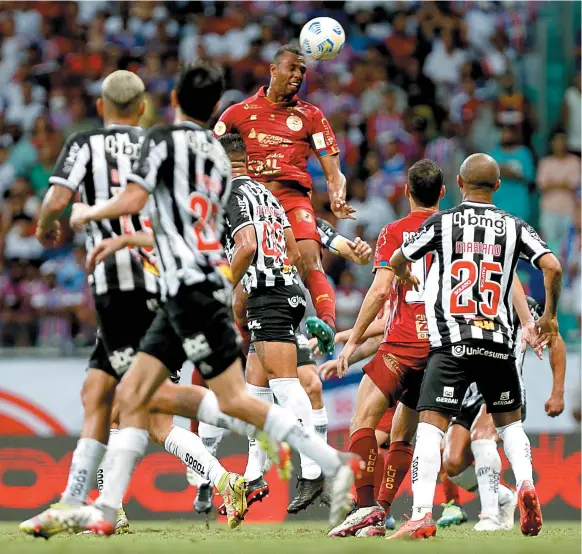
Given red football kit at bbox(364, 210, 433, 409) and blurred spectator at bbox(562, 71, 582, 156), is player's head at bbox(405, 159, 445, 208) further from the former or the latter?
blurred spectator at bbox(562, 71, 582, 156)

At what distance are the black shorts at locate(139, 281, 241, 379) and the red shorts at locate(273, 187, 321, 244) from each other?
133 inches

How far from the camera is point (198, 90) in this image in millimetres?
6406

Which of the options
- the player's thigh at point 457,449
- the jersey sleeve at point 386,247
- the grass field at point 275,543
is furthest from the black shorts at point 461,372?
the player's thigh at point 457,449

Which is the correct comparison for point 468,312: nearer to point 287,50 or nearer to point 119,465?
point 119,465

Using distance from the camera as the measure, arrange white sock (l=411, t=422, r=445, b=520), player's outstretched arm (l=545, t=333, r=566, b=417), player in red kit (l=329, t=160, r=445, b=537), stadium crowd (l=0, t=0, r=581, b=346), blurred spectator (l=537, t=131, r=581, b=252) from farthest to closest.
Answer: stadium crowd (l=0, t=0, r=581, b=346) < blurred spectator (l=537, t=131, r=581, b=252) < player in red kit (l=329, t=160, r=445, b=537) < player's outstretched arm (l=545, t=333, r=566, b=417) < white sock (l=411, t=422, r=445, b=520)

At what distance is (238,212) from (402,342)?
58.9 inches

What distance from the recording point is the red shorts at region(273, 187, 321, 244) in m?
9.59

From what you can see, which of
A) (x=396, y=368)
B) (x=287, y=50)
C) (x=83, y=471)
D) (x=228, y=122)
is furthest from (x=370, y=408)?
(x=287, y=50)

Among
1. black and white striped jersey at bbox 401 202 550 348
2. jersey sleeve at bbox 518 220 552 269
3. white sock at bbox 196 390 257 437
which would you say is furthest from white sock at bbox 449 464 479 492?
white sock at bbox 196 390 257 437

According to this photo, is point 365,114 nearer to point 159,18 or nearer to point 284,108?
point 159,18

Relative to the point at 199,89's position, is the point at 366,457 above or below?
below

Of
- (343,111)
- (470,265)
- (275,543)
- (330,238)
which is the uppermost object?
(343,111)

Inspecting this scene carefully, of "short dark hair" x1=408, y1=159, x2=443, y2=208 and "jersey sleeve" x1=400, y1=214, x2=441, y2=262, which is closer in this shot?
"jersey sleeve" x1=400, y1=214, x2=441, y2=262

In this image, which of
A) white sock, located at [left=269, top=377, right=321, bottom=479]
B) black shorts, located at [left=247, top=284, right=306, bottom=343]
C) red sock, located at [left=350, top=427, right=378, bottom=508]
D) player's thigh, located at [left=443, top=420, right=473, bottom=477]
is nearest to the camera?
red sock, located at [left=350, top=427, right=378, bottom=508]
